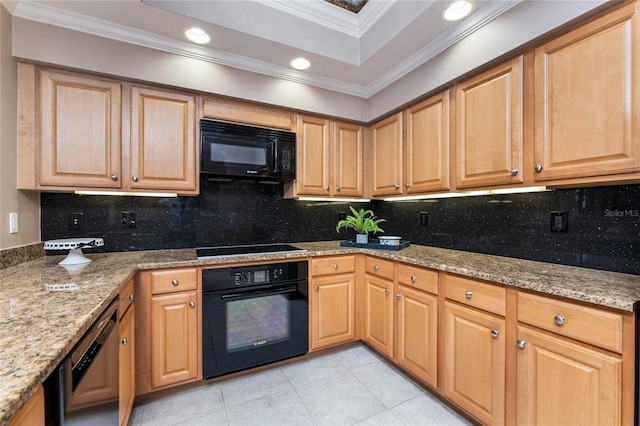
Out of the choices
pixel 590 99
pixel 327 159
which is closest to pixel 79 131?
pixel 327 159

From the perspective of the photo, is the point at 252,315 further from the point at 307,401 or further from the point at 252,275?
the point at 307,401

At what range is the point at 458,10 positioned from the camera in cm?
163

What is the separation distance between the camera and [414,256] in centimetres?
196

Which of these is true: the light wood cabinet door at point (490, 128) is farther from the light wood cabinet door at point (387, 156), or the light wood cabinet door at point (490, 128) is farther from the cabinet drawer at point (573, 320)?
the cabinet drawer at point (573, 320)

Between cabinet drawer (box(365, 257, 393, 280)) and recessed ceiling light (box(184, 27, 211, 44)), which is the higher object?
recessed ceiling light (box(184, 27, 211, 44))

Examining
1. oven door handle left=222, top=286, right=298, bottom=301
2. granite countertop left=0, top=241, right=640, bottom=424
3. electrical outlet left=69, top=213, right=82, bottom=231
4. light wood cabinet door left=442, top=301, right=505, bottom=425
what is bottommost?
light wood cabinet door left=442, top=301, right=505, bottom=425

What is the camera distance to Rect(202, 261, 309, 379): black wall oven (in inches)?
73.7

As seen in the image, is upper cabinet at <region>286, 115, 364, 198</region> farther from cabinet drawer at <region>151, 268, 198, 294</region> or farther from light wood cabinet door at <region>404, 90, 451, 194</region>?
cabinet drawer at <region>151, 268, 198, 294</region>

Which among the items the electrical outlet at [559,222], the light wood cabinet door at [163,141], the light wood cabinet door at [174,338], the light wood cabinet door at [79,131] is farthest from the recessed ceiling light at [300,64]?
the electrical outlet at [559,222]

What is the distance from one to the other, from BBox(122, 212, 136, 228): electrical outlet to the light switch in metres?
0.56

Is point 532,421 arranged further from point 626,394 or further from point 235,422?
point 235,422

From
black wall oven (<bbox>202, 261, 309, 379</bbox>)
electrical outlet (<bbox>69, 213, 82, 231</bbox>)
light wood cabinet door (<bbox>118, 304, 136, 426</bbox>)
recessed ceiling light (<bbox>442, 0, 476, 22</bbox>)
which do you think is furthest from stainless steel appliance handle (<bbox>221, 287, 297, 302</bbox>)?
recessed ceiling light (<bbox>442, 0, 476, 22</bbox>)

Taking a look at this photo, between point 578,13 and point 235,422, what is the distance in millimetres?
2799

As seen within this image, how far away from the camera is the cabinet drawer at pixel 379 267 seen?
2.09 metres
